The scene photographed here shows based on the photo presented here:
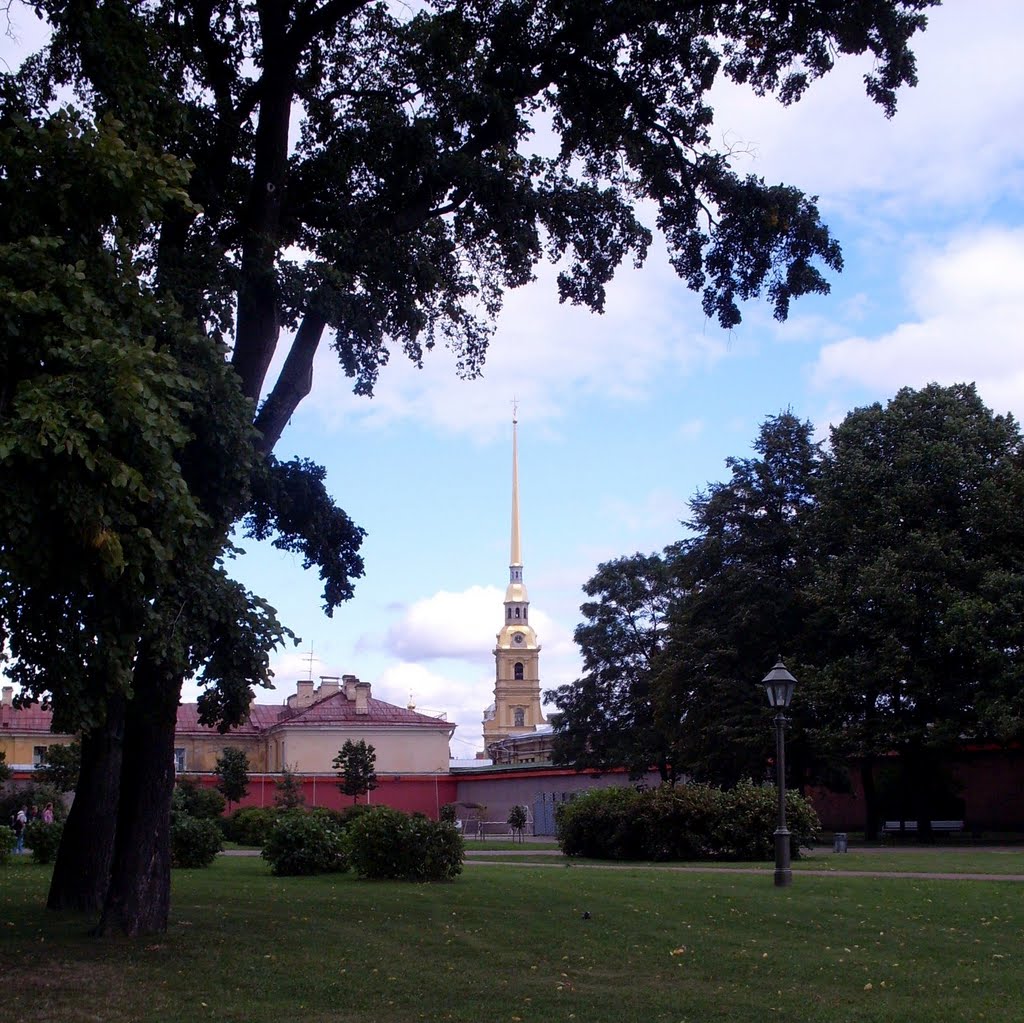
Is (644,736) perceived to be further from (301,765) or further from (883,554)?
(301,765)

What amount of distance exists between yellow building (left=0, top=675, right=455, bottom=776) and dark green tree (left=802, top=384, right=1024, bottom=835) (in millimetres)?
32386

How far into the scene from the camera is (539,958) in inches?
434

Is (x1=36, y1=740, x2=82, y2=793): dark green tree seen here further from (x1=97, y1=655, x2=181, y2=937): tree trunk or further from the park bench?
(x1=97, y1=655, x2=181, y2=937): tree trunk

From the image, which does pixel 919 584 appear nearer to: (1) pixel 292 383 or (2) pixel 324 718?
(1) pixel 292 383

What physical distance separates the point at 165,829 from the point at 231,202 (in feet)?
23.7

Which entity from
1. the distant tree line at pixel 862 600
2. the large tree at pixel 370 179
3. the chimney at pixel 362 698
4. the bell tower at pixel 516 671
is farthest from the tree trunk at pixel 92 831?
the bell tower at pixel 516 671

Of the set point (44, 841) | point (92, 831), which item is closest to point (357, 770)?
point (44, 841)

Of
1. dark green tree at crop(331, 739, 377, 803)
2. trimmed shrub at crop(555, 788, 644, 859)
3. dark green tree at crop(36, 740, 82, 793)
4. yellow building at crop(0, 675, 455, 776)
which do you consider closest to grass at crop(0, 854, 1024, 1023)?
trimmed shrub at crop(555, 788, 644, 859)

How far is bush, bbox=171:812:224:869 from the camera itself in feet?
74.5

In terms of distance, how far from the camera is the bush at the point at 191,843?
2272cm

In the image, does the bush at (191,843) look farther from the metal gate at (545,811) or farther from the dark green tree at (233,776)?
the dark green tree at (233,776)

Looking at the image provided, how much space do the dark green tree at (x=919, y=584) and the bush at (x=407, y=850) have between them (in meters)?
18.5

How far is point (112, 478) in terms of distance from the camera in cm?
824

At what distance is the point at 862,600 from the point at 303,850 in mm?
21316
